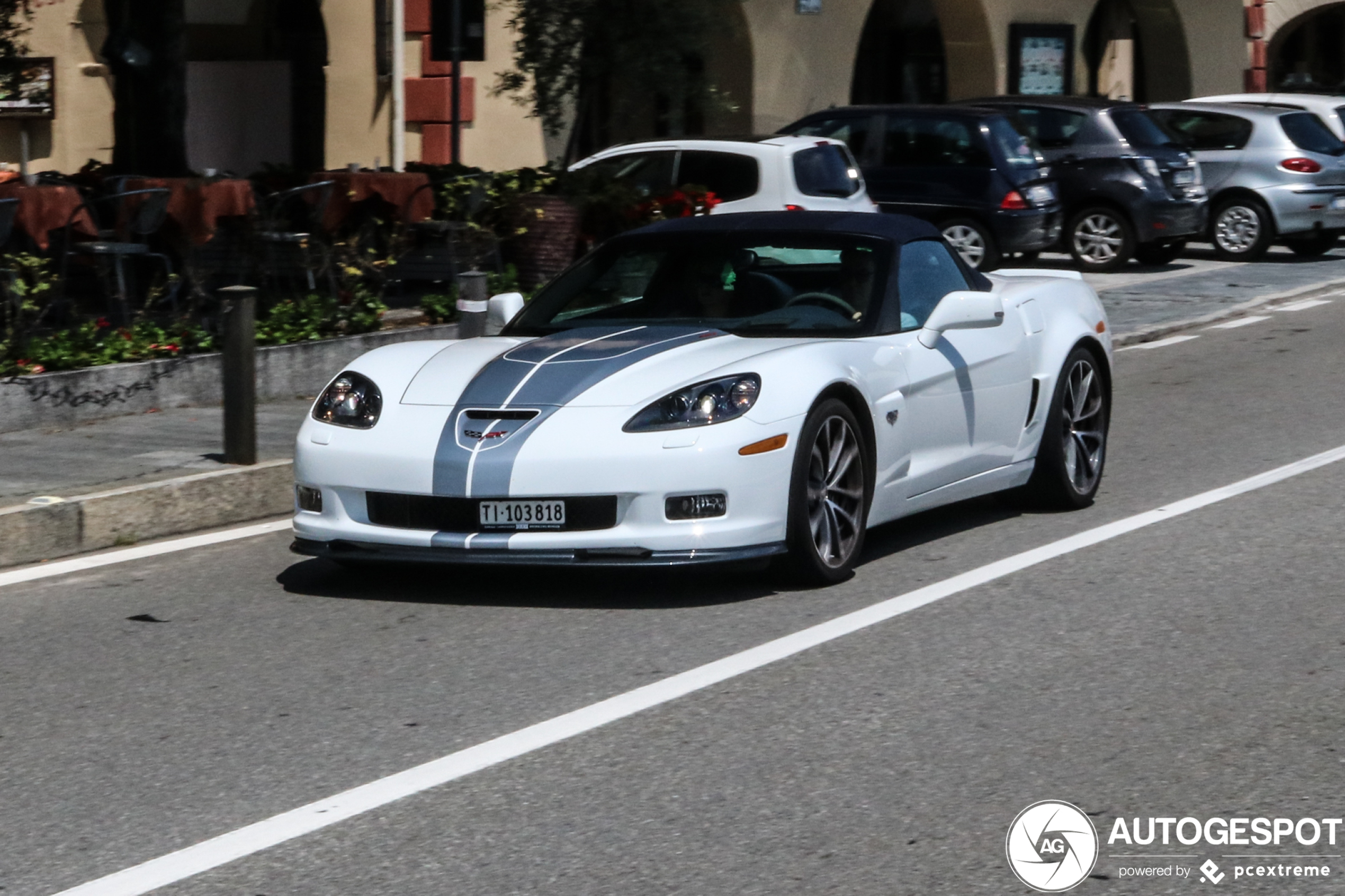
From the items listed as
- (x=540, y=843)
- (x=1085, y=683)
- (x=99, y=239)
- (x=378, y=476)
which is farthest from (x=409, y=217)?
(x=540, y=843)

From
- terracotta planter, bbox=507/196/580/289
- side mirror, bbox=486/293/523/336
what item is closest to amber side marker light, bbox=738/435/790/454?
side mirror, bbox=486/293/523/336

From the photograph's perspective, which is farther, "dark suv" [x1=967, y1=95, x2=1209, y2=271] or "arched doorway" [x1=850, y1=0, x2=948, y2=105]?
"arched doorway" [x1=850, y1=0, x2=948, y2=105]

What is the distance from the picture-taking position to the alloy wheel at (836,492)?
22.7ft

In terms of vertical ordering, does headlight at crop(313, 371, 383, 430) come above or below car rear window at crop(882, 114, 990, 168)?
below

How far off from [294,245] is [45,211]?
167 centimetres

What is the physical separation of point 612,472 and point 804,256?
1.67 metres

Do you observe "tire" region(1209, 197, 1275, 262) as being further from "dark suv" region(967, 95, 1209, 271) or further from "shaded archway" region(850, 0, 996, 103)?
"shaded archway" region(850, 0, 996, 103)

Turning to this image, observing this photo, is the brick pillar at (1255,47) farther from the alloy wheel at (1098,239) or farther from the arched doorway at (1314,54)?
the alloy wheel at (1098,239)

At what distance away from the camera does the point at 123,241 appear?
41.1 feet

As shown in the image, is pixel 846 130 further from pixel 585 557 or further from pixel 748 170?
pixel 585 557

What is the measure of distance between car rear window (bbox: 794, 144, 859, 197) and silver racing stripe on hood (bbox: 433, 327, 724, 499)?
9.43 metres

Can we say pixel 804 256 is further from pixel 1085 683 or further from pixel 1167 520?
pixel 1085 683

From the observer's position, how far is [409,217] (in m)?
13.7

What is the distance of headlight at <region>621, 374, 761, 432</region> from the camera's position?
6613mm
